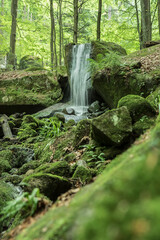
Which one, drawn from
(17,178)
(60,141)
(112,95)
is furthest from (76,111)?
(17,178)

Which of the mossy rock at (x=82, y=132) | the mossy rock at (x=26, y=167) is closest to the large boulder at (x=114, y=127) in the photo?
the mossy rock at (x=82, y=132)

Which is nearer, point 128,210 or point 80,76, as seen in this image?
point 128,210

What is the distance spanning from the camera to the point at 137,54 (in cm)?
997

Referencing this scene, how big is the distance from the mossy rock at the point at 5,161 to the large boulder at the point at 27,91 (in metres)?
6.47

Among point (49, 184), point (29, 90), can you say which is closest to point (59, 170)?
point (49, 184)

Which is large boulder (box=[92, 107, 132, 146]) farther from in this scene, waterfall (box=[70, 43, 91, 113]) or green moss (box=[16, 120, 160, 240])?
waterfall (box=[70, 43, 91, 113])

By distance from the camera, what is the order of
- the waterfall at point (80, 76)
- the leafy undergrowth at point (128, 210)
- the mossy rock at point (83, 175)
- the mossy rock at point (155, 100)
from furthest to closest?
1. the waterfall at point (80, 76)
2. the mossy rock at point (155, 100)
3. the mossy rock at point (83, 175)
4. the leafy undergrowth at point (128, 210)

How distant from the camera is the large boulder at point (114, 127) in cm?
314

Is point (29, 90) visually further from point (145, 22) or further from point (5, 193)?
point (5, 193)

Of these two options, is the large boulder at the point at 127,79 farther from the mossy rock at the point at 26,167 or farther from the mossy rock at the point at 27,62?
the mossy rock at the point at 27,62

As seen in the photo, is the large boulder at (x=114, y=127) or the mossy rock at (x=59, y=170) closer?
the mossy rock at (x=59, y=170)

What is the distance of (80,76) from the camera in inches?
488

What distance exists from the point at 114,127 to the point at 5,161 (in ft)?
10.8


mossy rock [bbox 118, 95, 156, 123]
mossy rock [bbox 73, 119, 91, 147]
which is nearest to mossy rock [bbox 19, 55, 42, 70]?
mossy rock [bbox 73, 119, 91, 147]
